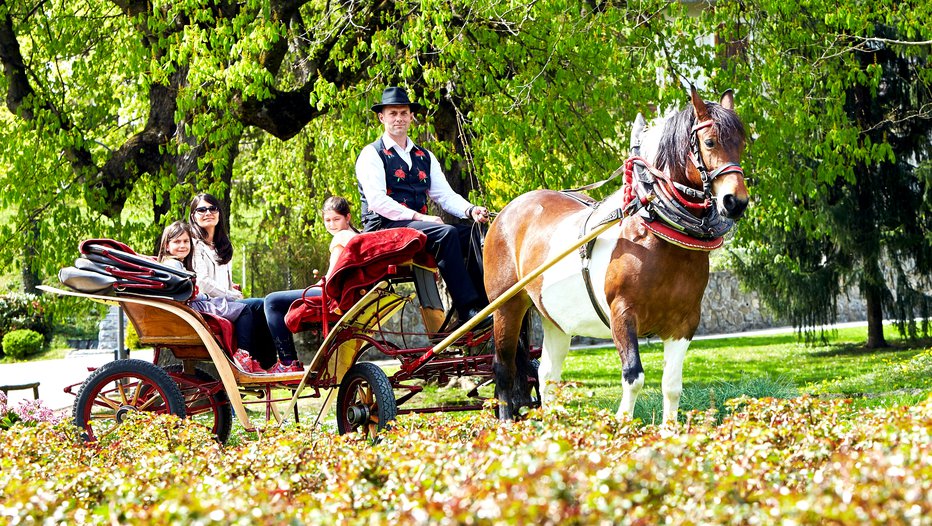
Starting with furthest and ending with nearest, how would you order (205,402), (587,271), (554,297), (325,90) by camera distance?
(325,90) < (205,402) < (554,297) < (587,271)

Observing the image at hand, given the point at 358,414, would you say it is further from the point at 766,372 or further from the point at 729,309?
the point at 729,309

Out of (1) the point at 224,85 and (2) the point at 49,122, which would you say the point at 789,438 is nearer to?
(1) the point at 224,85

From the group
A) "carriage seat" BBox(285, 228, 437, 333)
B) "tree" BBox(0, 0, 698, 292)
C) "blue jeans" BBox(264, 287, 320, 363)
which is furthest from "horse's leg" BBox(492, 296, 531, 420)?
"tree" BBox(0, 0, 698, 292)

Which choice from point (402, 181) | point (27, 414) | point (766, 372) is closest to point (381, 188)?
point (402, 181)

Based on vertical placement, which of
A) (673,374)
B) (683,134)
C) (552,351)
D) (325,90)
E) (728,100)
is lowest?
(673,374)

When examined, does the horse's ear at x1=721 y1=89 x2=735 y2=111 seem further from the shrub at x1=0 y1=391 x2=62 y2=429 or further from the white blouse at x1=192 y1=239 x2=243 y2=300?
the shrub at x1=0 y1=391 x2=62 y2=429

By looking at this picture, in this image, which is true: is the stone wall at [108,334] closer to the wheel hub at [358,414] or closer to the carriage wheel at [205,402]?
the carriage wheel at [205,402]

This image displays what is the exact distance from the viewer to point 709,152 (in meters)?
5.11

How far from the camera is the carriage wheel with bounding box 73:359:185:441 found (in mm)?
6496

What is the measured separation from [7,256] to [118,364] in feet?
19.9

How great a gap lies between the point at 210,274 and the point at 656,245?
3.46 m

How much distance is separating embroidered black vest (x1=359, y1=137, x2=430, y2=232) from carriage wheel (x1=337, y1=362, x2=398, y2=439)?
976mm

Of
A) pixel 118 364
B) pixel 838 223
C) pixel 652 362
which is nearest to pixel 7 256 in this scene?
pixel 118 364

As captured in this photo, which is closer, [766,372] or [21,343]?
[766,372]
